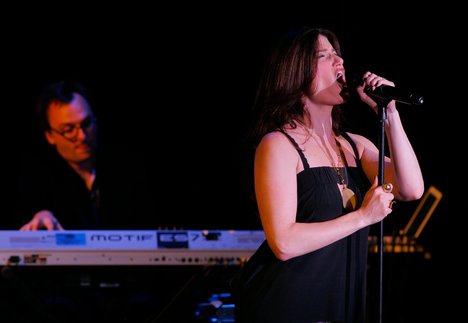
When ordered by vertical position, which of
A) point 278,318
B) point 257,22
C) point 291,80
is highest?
point 257,22

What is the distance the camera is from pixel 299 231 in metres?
2.27

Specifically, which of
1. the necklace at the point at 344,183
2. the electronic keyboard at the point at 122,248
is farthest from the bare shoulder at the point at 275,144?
the electronic keyboard at the point at 122,248

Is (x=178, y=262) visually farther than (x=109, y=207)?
No

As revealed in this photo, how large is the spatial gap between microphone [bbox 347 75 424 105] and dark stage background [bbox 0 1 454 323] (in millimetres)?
2758

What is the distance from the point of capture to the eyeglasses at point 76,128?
16.7 ft

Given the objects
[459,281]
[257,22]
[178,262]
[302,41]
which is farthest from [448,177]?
[302,41]

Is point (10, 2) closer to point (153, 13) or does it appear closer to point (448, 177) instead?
→ point (153, 13)

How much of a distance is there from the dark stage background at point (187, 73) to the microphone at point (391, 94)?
276 cm

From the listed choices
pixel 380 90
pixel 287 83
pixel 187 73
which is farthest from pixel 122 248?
pixel 380 90

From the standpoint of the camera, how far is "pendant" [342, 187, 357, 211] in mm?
2438

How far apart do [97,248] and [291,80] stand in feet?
7.70

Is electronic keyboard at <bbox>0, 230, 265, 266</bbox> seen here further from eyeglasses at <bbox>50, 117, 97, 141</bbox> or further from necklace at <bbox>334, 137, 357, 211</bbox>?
necklace at <bbox>334, 137, 357, 211</bbox>

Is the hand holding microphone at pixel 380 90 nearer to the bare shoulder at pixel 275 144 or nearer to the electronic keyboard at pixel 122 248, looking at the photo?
the bare shoulder at pixel 275 144

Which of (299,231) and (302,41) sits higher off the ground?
(302,41)
